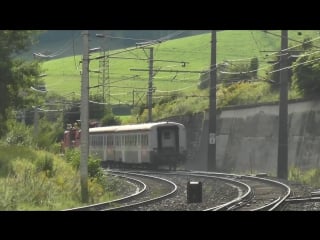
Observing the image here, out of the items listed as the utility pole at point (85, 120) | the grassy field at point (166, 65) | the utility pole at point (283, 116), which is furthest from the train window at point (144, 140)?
the grassy field at point (166, 65)

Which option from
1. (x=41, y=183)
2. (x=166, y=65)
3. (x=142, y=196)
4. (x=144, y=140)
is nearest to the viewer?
(x=41, y=183)

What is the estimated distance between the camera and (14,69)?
82.6 ft

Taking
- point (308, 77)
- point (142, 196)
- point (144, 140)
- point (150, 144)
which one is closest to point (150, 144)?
point (150, 144)

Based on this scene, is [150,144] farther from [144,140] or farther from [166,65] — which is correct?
[166,65]

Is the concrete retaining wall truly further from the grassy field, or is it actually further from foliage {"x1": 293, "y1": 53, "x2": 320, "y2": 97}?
the grassy field

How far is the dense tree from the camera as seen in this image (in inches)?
977

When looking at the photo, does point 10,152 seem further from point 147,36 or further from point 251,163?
point 147,36

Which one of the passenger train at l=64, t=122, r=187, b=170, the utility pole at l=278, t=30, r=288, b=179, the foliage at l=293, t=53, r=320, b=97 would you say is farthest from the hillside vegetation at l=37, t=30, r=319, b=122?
the utility pole at l=278, t=30, r=288, b=179

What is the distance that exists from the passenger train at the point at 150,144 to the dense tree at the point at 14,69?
14373mm

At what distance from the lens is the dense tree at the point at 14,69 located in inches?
977
